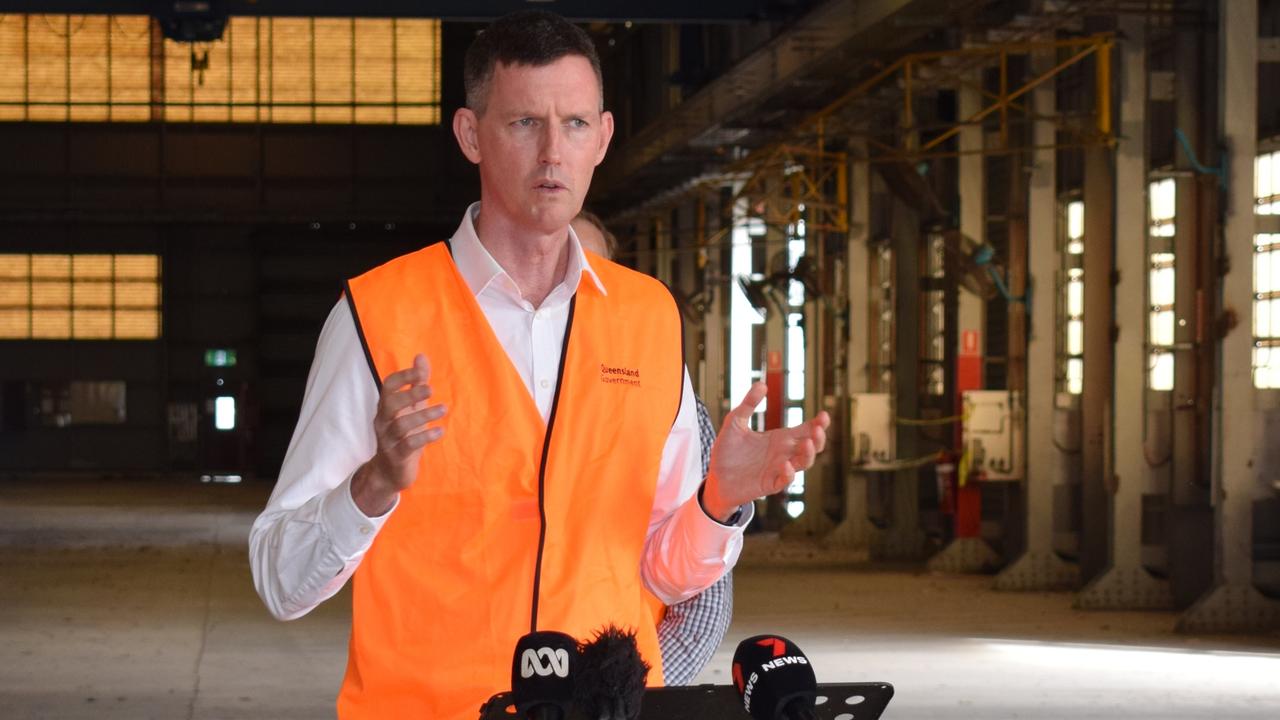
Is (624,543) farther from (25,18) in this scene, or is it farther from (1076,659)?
(25,18)

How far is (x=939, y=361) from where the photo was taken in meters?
19.2

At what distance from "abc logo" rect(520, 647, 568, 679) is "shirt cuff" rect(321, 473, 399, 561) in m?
0.49

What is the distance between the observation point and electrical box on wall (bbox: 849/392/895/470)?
18453 millimetres

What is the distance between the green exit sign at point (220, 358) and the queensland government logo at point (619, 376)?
114ft

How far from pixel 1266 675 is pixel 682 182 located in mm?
12946

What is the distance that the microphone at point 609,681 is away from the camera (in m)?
2.03

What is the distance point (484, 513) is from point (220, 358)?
35028mm

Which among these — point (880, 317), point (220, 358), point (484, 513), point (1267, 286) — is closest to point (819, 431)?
point (484, 513)

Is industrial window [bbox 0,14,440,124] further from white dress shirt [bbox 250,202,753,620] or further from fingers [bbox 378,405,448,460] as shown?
fingers [bbox 378,405,448,460]

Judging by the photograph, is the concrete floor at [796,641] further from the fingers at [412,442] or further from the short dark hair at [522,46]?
the fingers at [412,442]

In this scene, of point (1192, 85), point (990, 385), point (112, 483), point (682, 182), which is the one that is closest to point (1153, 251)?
point (1192, 85)

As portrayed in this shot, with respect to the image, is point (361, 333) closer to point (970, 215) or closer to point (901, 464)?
point (970, 215)

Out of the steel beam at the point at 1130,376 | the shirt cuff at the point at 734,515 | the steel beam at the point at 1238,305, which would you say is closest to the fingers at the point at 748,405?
the shirt cuff at the point at 734,515

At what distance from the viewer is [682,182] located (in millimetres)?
22500
